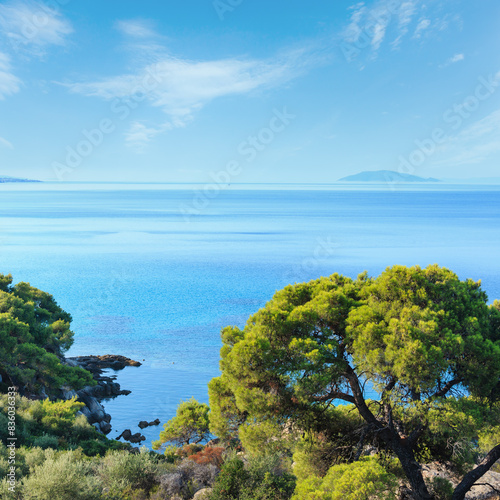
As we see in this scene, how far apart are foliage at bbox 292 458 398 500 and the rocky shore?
24144 mm

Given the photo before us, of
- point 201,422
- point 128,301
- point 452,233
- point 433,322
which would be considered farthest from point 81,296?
point 452,233

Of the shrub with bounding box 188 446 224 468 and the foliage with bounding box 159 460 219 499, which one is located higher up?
the shrub with bounding box 188 446 224 468

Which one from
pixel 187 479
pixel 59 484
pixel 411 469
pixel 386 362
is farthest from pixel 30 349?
pixel 386 362

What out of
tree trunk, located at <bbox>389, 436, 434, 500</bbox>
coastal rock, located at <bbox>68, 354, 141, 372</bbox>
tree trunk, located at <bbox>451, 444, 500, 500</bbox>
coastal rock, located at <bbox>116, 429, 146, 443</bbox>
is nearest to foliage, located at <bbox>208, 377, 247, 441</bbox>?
tree trunk, located at <bbox>389, 436, 434, 500</bbox>

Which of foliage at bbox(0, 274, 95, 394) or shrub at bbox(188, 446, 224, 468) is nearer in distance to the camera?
shrub at bbox(188, 446, 224, 468)

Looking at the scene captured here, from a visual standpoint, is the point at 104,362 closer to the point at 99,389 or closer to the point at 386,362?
the point at 99,389

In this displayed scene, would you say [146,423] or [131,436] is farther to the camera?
[146,423]

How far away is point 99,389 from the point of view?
1494 inches

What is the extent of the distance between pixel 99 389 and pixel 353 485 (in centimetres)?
3265

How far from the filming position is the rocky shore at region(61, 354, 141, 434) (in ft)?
103

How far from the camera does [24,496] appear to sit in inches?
433

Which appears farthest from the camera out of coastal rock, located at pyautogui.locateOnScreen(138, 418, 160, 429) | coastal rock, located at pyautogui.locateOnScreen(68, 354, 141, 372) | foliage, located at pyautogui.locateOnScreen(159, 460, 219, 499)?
coastal rock, located at pyautogui.locateOnScreen(68, 354, 141, 372)

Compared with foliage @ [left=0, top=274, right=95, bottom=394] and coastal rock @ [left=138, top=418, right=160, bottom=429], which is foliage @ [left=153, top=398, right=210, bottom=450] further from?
coastal rock @ [left=138, top=418, right=160, bottom=429]

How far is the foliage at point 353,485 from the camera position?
386 inches
